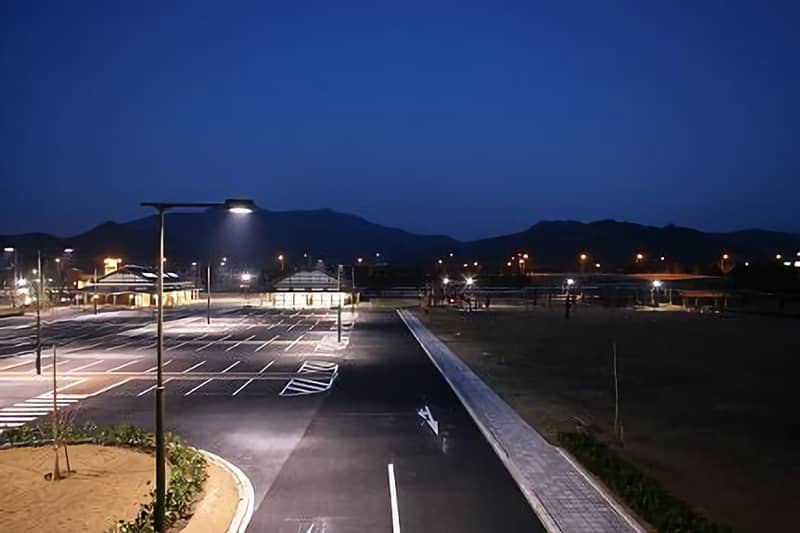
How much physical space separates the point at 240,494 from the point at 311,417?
29.3ft

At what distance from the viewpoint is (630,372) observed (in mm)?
36594

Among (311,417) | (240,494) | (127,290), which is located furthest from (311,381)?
(127,290)

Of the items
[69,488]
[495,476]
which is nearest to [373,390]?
[495,476]

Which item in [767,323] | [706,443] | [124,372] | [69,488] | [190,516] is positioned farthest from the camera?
[767,323]

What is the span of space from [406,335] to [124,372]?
2558cm

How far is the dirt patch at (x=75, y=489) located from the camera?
14.2 meters

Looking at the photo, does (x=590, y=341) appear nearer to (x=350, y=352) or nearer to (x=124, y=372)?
(x=350, y=352)

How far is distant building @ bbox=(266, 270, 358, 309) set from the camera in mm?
101500

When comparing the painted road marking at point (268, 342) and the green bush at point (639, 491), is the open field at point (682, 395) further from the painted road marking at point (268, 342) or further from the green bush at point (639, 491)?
the painted road marking at point (268, 342)

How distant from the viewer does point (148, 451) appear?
63.7 feet

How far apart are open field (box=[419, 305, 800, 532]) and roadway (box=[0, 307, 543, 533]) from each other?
12.6ft

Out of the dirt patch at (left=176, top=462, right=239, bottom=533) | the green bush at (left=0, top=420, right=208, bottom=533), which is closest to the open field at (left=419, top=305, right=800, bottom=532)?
the dirt patch at (left=176, top=462, right=239, bottom=533)

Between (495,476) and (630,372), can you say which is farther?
(630,372)

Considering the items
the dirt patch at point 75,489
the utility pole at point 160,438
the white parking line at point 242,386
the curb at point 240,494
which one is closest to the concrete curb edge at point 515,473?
the curb at point 240,494
